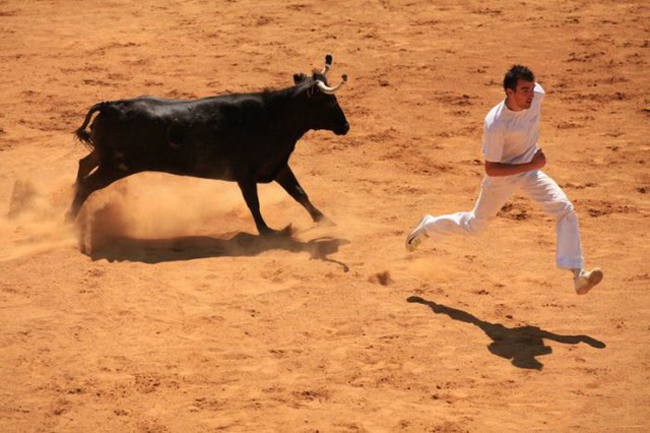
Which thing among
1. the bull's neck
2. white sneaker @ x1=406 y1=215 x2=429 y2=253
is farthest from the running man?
the bull's neck

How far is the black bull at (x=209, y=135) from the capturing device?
387 inches

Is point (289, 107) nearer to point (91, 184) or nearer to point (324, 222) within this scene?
point (324, 222)

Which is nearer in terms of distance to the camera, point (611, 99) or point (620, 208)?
point (620, 208)

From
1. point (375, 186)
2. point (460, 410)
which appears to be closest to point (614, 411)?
point (460, 410)

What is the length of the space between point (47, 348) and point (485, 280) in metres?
3.75

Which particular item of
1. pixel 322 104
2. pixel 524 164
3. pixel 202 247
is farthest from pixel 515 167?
pixel 202 247

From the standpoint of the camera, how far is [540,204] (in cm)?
855

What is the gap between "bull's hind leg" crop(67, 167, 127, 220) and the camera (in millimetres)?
10008

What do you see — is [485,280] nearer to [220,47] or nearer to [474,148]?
[474,148]

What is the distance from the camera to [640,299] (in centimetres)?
895

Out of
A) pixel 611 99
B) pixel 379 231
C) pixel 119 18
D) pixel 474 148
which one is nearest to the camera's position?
pixel 379 231

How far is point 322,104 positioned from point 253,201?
3.75 feet

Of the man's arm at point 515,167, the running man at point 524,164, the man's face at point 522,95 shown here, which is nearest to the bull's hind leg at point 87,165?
the running man at point 524,164

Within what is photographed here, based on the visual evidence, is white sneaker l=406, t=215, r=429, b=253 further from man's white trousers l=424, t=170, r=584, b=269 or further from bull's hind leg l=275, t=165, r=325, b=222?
bull's hind leg l=275, t=165, r=325, b=222
